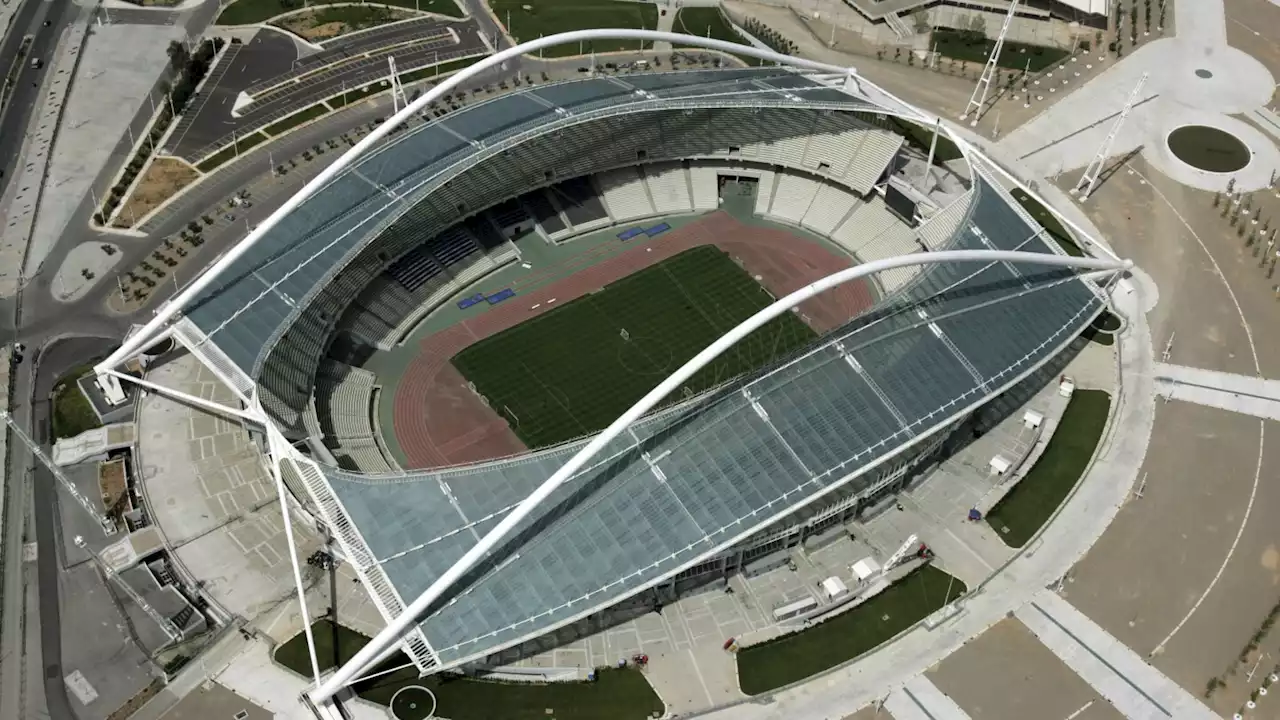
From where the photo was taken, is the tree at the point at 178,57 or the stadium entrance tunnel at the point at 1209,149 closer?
the stadium entrance tunnel at the point at 1209,149

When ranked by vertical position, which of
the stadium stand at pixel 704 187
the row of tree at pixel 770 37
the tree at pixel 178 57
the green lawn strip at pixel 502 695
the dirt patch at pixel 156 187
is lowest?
the green lawn strip at pixel 502 695

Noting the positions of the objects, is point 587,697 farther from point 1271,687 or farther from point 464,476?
point 1271,687

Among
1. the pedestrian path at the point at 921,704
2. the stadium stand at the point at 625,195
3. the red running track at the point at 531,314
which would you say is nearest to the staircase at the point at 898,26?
the red running track at the point at 531,314

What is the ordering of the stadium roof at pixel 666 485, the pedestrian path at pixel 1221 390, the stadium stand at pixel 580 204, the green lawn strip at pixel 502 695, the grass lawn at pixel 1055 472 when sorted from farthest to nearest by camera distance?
the stadium stand at pixel 580 204 → the pedestrian path at pixel 1221 390 → the grass lawn at pixel 1055 472 → the green lawn strip at pixel 502 695 → the stadium roof at pixel 666 485

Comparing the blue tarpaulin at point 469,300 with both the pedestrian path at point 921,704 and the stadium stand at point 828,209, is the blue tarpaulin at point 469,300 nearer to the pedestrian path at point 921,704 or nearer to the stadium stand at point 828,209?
the stadium stand at point 828,209

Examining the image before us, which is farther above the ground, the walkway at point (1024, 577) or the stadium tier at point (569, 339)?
the stadium tier at point (569, 339)

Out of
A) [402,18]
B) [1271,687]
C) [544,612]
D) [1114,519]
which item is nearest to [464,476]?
[544,612]

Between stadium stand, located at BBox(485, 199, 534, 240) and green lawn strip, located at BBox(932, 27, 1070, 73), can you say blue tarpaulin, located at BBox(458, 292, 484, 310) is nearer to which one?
stadium stand, located at BBox(485, 199, 534, 240)
